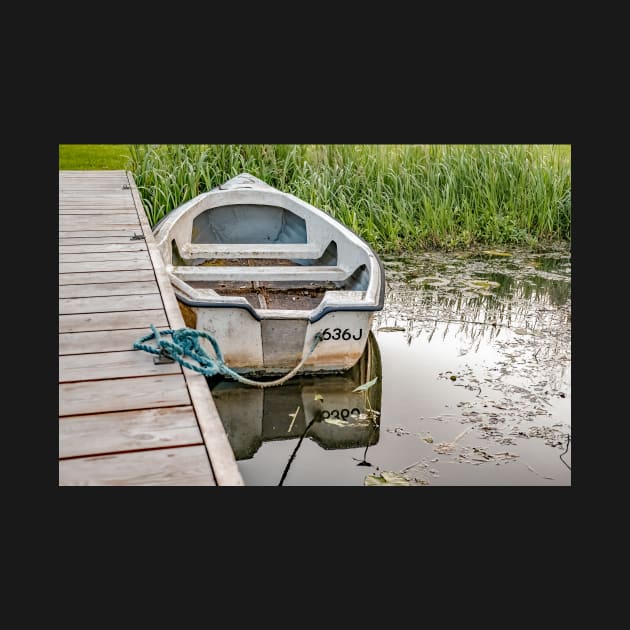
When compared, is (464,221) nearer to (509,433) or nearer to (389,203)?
(389,203)

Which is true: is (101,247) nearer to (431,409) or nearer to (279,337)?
(279,337)

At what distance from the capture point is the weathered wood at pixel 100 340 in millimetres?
2605

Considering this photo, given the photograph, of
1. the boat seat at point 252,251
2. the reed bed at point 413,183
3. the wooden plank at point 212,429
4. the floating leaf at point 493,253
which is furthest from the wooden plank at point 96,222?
the floating leaf at point 493,253

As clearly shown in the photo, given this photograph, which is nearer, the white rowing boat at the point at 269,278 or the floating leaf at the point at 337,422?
the floating leaf at the point at 337,422

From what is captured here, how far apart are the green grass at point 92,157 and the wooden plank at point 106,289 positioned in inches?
206

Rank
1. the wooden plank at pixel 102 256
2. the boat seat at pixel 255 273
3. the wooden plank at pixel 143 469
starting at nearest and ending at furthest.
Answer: the wooden plank at pixel 143 469, the wooden plank at pixel 102 256, the boat seat at pixel 255 273

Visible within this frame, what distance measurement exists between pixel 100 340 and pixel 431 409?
1.91m

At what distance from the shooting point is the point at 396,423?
377 centimetres

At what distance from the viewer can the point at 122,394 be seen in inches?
88.4

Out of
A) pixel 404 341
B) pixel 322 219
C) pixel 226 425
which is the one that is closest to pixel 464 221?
pixel 322 219

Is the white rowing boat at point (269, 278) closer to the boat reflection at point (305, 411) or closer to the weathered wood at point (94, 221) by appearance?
the boat reflection at point (305, 411)

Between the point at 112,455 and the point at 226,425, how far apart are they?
1.91m

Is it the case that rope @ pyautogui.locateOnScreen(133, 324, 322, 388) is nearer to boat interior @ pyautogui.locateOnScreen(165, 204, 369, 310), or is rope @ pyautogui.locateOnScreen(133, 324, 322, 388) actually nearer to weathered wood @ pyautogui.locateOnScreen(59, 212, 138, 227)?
boat interior @ pyautogui.locateOnScreen(165, 204, 369, 310)

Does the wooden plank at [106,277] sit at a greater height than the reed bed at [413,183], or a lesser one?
lesser
